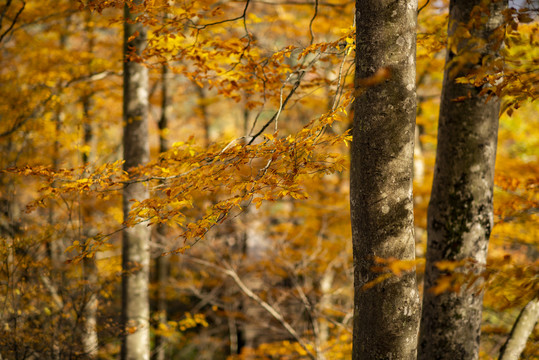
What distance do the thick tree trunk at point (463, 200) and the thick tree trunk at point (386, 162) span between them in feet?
2.86

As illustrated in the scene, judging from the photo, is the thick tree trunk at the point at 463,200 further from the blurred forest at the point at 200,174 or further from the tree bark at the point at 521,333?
the tree bark at the point at 521,333

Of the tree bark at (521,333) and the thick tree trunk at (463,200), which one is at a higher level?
the thick tree trunk at (463,200)

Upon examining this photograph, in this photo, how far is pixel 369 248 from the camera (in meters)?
2.28

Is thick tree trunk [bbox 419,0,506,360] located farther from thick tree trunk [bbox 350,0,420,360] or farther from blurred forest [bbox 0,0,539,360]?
thick tree trunk [bbox 350,0,420,360]

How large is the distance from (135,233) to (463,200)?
408 centimetres

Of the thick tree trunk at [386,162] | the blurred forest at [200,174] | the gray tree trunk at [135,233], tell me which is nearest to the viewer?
the thick tree trunk at [386,162]

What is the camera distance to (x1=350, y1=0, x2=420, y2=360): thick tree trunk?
2.21 meters

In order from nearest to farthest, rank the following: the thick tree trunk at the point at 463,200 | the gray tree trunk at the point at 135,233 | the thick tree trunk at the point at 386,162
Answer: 1. the thick tree trunk at the point at 386,162
2. the thick tree trunk at the point at 463,200
3. the gray tree trunk at the point at 135,233

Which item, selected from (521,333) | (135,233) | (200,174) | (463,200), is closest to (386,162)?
(463,200)

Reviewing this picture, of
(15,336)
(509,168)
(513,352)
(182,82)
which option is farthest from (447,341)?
(182,82)

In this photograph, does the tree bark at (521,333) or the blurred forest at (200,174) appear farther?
the tree bark at (521,333)

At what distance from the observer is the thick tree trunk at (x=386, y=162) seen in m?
2.21

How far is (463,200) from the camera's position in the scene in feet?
9.97

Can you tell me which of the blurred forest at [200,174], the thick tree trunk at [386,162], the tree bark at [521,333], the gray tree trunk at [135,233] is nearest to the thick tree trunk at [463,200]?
the blurred forest at [200,174]
